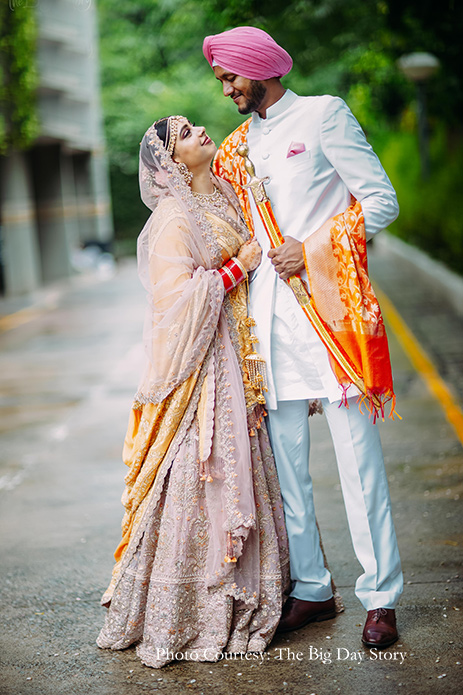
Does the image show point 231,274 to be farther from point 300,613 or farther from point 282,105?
point 300,613

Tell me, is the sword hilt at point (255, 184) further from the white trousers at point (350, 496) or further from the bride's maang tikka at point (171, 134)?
the white trousers at point (350, 496)

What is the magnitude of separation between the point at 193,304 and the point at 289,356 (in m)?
0.44

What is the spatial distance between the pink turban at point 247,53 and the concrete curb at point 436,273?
27.4 ft

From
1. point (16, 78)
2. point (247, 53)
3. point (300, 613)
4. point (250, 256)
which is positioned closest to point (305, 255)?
point (250, 256)

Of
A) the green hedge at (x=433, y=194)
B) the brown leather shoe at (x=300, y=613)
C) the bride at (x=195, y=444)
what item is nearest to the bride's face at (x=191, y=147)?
the bride at (x=195, y=444)

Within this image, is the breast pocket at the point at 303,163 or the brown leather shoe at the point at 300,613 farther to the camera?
the brown leather shoe at the point at 300,613

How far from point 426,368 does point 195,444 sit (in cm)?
573

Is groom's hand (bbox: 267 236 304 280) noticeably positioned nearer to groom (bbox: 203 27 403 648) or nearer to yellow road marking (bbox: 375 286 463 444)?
groom (bbox: 203 27 403 648)

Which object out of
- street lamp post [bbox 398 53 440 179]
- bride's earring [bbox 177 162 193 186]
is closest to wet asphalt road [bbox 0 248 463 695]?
bride's earring [bbox 177 162 193 186]

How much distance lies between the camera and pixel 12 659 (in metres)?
3.48

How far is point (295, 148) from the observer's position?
3.29 metres

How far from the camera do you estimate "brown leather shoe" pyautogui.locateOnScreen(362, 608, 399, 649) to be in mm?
3332

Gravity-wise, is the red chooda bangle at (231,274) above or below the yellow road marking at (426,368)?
above

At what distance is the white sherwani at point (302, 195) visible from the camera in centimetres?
323
